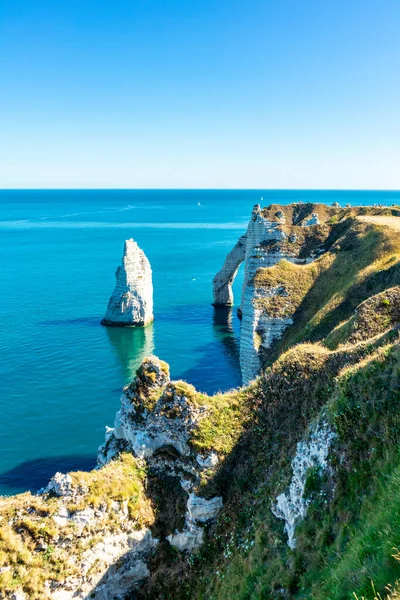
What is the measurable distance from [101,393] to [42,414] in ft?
22.3

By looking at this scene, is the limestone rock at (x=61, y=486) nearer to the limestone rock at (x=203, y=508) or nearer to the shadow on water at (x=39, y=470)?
the limestone rock at (x=203, y=508)

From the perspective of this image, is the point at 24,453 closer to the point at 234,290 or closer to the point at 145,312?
the point at 145,312

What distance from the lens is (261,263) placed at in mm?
60500

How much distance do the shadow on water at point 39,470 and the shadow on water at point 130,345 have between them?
51.0 feet

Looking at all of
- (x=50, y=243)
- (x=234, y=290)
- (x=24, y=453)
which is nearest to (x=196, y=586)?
(x=24, y=453)

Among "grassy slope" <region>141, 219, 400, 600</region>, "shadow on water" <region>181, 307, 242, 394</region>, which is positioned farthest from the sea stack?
"grassy slope" <region>141, 219, 400, 600</region>

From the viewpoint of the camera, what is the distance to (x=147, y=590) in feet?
62.6

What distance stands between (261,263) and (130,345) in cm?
2271

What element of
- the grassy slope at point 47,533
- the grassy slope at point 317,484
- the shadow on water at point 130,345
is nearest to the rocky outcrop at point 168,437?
the grassy slope at point 317,484

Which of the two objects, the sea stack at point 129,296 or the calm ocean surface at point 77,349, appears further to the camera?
the sea stack at point 129,296

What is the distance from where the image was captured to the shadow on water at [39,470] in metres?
32.7

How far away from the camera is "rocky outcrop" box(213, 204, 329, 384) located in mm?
43938

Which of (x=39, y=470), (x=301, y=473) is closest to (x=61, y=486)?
(x=301, y=473)

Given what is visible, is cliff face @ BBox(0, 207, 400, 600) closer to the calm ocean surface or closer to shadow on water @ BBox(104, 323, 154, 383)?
the calm ocean surface
